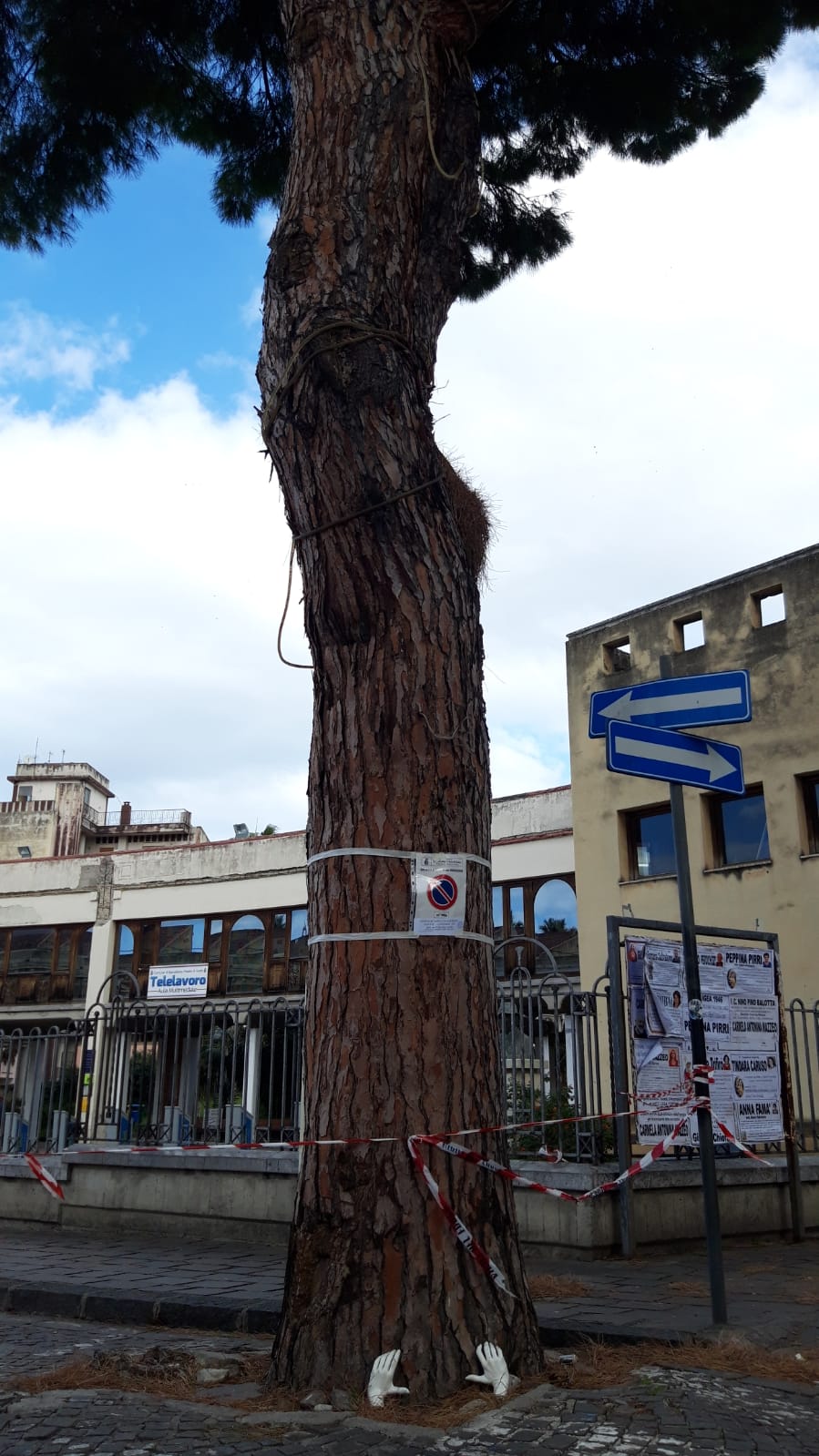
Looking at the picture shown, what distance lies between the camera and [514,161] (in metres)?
10.3

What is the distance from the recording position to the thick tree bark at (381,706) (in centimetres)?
450

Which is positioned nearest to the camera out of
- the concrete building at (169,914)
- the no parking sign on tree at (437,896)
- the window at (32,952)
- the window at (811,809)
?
the no parking sign on tree at (437,896)

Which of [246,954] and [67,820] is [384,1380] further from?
[67,820]

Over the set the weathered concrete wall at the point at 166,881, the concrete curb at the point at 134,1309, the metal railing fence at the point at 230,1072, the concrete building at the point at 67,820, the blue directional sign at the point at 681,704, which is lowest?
the concrete curb at the point at 134,1309

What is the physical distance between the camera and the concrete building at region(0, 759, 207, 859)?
57772mm

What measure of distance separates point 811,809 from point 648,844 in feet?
11.0

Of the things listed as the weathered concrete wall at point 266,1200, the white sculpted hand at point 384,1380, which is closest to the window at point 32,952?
the weathered concrete wall at point 266,1200

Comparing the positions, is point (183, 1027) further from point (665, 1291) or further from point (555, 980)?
point (665, 1291)

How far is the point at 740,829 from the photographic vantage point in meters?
20.9

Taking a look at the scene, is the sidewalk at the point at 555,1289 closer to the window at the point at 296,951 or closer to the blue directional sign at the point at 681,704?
the blue directional sign at the point at 681,704

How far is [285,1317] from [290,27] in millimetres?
5957

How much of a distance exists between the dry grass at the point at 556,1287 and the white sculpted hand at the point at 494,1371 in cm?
227

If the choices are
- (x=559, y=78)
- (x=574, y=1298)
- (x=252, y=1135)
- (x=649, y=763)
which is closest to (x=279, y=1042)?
(x=252, y=1135)

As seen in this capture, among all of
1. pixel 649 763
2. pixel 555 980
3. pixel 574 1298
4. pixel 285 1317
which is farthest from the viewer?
pixel 555 980
